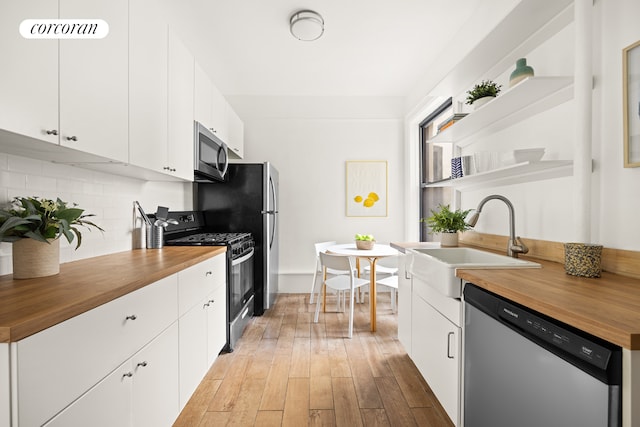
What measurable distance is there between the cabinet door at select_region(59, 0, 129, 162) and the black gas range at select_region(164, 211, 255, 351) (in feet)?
3.62

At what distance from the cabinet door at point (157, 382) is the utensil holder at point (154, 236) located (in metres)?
Result: 0.89

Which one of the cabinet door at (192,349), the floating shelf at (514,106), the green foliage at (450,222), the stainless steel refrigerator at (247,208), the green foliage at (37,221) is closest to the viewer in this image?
the green foliage at (37,221)

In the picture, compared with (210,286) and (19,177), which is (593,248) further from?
(19,177)

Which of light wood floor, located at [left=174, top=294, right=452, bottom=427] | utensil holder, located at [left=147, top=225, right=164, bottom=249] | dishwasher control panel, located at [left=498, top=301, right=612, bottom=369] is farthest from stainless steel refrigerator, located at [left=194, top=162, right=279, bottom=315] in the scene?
dishwasher control panel, located at [left=498, top=301, right=612, bottom=369]

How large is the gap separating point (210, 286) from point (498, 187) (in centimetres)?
207

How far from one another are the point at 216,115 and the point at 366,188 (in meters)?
2.13

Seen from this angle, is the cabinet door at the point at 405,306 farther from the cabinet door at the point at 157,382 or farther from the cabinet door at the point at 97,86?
the cabinet door at the point at 97,86

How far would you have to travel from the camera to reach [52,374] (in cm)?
80

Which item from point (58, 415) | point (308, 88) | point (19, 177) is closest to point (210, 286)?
point (19, 177)

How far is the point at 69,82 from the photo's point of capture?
1.20 meters

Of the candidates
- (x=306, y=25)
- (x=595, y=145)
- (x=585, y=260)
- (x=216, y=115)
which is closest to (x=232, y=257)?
(x=216, y=115)

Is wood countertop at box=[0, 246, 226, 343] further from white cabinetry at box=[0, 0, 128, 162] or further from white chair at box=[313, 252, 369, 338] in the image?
white chair at box=[313, 252, 369, 338]

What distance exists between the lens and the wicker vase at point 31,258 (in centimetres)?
120

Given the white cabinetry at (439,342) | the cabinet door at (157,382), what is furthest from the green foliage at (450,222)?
the cabinet door at (157,382)
